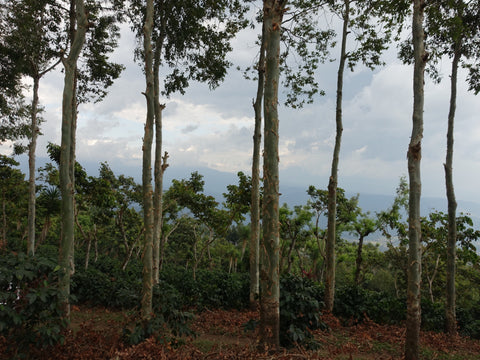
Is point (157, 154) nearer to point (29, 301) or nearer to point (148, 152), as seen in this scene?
point (148, 152)

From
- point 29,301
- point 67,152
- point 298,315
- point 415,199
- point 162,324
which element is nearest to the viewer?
point 29,301

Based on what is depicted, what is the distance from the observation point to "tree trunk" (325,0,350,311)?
321 inches

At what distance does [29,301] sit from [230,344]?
2.79 meters

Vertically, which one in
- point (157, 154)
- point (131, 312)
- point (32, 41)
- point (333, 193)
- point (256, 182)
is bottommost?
point (131, 312)

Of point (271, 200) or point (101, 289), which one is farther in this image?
point (101, 289)

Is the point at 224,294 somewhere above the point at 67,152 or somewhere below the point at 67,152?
below

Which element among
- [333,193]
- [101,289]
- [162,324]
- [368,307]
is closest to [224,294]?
[101,289]

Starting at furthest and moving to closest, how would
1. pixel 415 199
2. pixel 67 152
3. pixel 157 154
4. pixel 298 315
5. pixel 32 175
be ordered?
pixel 32 175, pixel 157 154, pixel 67 152, pixel 415 199, pixel 298 315

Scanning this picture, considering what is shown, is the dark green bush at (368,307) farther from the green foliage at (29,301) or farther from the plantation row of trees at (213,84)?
the green foliage at (29,301)

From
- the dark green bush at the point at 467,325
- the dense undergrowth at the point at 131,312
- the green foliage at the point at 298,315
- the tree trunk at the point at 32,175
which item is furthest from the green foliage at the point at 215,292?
the dark green bush at the point at 467,325

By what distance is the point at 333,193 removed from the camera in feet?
27.0

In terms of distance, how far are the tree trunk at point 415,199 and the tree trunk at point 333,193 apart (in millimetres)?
3530

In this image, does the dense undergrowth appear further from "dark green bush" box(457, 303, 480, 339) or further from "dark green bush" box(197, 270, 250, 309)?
"dark green bush" box(197, 270, 250, 309)

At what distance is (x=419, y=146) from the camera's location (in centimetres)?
464
